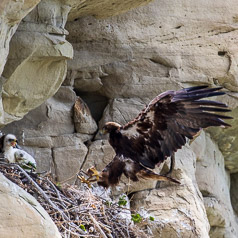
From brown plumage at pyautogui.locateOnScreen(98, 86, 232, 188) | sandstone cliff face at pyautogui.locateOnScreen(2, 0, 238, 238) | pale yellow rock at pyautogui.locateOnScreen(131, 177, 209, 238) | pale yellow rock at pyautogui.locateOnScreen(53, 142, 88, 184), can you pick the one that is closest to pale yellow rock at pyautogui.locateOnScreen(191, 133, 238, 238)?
sandstone cliff face at pyautogui.locateOnScreen(2, 0, 238, 238)

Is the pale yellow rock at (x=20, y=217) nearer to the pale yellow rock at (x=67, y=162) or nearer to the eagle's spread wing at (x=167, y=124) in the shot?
the eagle's spread wing at (x=167, y=124)

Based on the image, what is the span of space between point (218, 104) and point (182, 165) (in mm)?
1383

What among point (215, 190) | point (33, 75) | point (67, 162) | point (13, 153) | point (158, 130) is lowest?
point (215, 190)

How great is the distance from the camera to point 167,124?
5.36 meters

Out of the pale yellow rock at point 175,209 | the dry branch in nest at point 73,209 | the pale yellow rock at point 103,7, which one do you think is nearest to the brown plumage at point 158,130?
the dry branch in nest at point 73,209

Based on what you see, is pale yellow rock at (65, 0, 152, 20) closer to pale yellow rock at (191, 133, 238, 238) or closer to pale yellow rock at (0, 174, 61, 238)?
pale yellow rock at (191, 133, 238, 238)

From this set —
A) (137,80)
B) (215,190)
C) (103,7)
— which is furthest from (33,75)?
(215,190)

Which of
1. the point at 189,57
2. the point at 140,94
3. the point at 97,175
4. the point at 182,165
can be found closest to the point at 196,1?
the point at 189,57

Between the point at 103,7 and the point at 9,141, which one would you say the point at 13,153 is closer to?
the point at 9,141

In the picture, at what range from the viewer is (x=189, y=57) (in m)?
6.64

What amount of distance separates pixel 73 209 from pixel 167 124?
900 mm

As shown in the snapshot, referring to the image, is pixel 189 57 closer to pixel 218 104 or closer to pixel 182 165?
pixel 182 165

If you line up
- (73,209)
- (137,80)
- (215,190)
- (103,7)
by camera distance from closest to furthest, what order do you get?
(73,209) → (103,7) → (137,80) → (215,190)

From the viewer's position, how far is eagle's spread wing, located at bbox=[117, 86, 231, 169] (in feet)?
17.1
